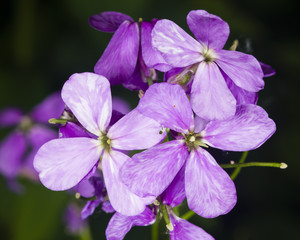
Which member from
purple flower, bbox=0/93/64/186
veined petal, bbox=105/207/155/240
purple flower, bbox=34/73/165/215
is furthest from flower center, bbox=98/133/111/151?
purple flower, bbox=0/93/64/186

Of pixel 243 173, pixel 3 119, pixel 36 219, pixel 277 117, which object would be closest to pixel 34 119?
pixel 3 119

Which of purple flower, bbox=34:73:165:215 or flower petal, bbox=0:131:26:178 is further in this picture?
flower petal, bbox=0:131:26:178

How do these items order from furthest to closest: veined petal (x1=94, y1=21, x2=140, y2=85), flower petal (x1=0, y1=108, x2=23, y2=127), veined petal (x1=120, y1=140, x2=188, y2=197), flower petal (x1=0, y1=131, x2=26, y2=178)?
1. flower petal (x1=0, y1=108, x2=23, y2=127)
2. flower petal (x1=0, y1=131, x2=26, y2=178)
3. veined petal (x1=94, y1=21, x2=140, y2=85)
4. veined petal (x1=120, y1=140, x2=188, y2=197)

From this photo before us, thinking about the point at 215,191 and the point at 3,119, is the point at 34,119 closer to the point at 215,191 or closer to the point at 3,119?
the point at 3,119

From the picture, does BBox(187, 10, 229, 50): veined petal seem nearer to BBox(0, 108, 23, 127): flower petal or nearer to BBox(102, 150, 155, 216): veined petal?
BBox(102, 150, 155, 216): veined petal

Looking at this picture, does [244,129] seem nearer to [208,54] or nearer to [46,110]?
[208,54]

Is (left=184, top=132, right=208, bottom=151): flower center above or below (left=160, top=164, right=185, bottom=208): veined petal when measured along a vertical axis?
above
